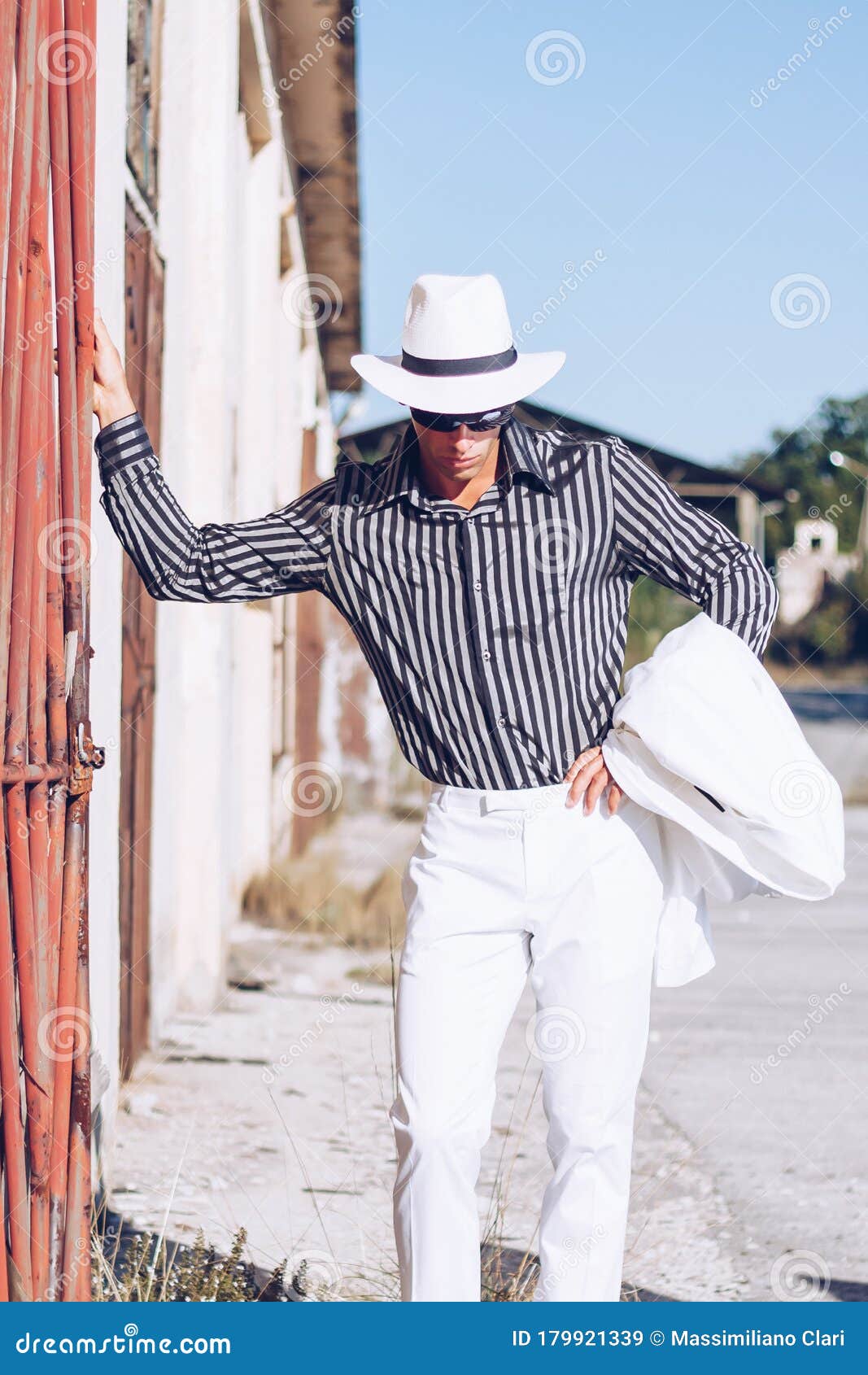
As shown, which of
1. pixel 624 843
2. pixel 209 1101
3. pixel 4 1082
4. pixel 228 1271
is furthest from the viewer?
pixel 209 1101

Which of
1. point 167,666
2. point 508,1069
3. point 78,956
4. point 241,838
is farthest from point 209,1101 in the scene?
point 241,838

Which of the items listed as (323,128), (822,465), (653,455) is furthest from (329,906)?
(822,465)

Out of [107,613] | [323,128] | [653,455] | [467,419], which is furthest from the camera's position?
[323,128]

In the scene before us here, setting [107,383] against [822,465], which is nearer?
[107,383]

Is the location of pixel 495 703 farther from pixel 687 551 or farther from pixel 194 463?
pixel 194 463

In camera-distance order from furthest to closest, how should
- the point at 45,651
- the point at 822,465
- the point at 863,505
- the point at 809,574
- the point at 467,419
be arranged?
the point at 822,465 → the point at 863,505 → the point at 809,574 → the point at 45,651 → the point at 467,419

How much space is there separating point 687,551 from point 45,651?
1173 mm

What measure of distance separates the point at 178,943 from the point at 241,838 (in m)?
2.63

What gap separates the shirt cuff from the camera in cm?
→ 294

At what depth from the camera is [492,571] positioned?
2814 millimetres

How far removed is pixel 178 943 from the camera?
255 inches

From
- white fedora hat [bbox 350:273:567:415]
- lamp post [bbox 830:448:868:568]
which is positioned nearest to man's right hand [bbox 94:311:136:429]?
white fedora hat [bbox 350:273:567:415]

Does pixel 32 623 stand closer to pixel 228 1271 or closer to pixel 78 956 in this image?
pixel 78 956

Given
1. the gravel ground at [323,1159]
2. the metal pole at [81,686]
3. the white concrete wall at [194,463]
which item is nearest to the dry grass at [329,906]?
the gravel ground at [323,1159]
